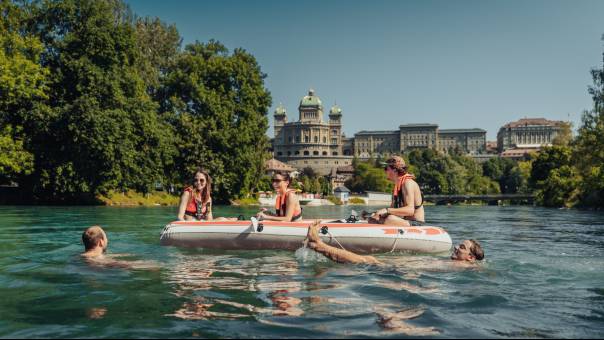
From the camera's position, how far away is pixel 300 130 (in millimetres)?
193000

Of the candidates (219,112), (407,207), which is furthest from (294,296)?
(219,112)

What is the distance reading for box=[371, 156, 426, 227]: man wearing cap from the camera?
975 cm

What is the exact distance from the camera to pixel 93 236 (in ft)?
27.2

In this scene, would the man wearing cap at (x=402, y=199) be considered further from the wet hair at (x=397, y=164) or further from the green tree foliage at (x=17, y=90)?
the green tree foliage at (x=17, y=90)

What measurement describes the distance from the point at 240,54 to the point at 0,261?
4008 cm

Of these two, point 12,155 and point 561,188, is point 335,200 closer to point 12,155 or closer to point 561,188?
point 561,188

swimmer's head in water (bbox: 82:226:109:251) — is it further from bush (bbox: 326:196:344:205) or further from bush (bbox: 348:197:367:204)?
bush (bbox: 348:197:367:204)

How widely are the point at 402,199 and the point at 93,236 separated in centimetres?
517

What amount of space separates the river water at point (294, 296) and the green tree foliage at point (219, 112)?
32.3 m

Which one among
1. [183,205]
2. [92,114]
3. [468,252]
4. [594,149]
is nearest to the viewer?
[468,252]

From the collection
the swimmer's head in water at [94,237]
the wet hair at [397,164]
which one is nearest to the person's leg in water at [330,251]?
the wet hair at [397,164]

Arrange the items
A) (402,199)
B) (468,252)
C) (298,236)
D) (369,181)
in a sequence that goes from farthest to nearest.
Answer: (369,181) → (298,236) → (402,199) → (468,252)

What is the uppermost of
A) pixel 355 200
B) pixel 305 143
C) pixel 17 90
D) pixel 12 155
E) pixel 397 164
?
pixel 305 143

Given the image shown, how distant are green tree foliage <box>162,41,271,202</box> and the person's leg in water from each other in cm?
3453
